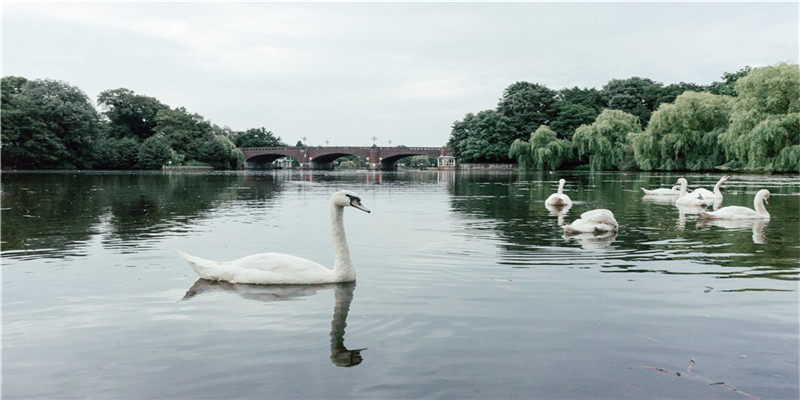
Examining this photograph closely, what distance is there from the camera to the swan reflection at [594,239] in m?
11.6

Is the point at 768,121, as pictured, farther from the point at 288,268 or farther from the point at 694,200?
the point at 288,268

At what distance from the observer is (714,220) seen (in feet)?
53.8

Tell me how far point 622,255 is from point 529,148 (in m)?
76.7

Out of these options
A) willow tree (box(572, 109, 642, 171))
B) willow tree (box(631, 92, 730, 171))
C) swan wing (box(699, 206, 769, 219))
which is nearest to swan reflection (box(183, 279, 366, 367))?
swan wing (box(699, 206, 769, 219))

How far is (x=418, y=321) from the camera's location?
6176 mm

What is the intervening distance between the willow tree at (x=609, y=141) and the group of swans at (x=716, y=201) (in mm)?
44332

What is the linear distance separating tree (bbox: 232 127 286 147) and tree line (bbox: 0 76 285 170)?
33.0 m

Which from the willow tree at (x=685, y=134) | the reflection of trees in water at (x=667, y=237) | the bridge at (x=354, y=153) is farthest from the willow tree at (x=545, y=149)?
the reflection of trees in water at (x=667, y=237)

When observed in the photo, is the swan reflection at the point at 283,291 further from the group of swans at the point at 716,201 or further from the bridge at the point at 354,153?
the bridge at the point at 354,153

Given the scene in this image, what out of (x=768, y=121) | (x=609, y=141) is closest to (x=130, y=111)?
(x=609, y=141)

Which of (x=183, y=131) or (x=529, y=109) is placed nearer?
(x=183, y=131)

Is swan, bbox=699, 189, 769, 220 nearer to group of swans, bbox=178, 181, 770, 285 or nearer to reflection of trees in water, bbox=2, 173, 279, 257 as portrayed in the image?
group of swans, bbox=178, 181, 770, 285

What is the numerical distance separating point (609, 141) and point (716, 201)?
49874 millimetres

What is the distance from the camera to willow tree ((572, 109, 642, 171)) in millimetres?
68375
